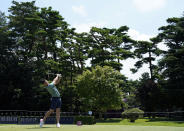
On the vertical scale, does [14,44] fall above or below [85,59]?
above

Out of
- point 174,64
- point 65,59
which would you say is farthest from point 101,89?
point 174,64

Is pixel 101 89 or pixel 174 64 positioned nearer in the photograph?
pixel 101 89

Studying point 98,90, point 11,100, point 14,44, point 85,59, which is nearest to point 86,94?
point 98,90

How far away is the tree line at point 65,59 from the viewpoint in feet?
109

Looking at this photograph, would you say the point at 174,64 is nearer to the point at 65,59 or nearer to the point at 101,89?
the point at 101,89

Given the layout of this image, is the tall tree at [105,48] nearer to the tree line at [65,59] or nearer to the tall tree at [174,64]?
the tree line at [65,59]

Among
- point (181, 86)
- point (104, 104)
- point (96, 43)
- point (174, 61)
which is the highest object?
point (96, 43)

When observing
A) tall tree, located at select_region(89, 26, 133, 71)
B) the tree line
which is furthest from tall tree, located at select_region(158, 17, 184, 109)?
tall tree, located at select_region(89, 26, 133, 71)

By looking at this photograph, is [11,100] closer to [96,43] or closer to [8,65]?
[8,65]

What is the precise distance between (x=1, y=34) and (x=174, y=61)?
26383mm

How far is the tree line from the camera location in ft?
109

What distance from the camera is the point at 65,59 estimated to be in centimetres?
3488

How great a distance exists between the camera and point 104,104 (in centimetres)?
2866

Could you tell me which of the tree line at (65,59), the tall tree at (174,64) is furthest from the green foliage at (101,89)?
the tall tree at (174,64)
